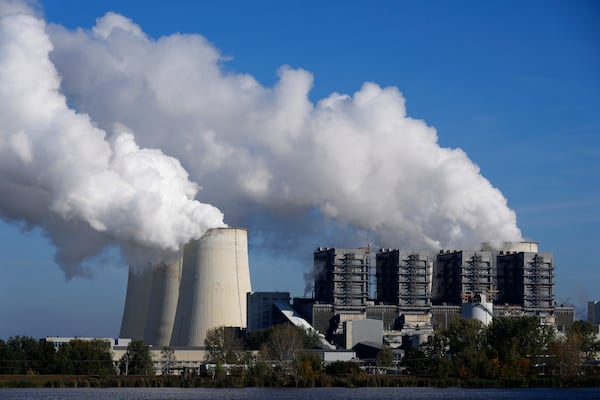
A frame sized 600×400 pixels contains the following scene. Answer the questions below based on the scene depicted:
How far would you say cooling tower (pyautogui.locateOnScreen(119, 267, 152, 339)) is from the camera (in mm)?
67625

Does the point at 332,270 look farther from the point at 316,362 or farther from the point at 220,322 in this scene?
the point at 316,362

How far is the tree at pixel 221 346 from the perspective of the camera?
61.3 m

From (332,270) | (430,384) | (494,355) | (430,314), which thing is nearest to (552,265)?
(430,314)

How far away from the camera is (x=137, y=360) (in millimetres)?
61531

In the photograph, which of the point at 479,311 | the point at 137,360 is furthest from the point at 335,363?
the point at 479,311

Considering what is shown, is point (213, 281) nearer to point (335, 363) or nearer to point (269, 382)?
point (335, 363)

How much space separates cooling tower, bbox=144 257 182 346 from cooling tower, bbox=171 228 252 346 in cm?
142

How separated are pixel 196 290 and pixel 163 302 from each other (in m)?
4.60

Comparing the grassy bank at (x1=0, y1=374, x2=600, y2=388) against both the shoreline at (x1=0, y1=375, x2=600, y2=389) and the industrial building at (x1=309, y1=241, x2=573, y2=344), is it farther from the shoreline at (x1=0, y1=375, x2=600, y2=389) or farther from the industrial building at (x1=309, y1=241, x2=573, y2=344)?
the industrial building at (x1=309, y1=241, x2=573, y2=344)

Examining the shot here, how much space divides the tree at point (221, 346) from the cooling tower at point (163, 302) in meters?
3.66

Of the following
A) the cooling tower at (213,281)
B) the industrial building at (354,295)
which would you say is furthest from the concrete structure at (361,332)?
the cooling tower at (213,281)

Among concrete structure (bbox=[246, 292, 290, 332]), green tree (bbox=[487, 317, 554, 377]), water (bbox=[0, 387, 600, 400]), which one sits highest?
concrete structure (bbox=[246, 292, 290, 332])

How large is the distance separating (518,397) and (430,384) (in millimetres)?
11076

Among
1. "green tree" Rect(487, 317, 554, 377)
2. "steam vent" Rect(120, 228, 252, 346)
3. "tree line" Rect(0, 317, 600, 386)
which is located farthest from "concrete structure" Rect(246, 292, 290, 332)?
"green tree" Rect(487, 317, 554, 377)
